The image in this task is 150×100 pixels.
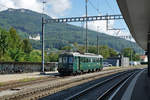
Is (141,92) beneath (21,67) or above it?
beneath

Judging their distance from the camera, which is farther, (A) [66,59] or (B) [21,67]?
(B) [21,67]

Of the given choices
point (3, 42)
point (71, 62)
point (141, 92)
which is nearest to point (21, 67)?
point (71, 62)

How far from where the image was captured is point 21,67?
115 feet

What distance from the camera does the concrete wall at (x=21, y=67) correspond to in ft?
107

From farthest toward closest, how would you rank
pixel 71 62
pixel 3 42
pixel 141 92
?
pixel 3 42, pixel 71 62, pixel 141 92

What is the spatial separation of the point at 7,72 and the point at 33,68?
4.95 m

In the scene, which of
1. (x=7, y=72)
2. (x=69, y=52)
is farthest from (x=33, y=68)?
(x=69, y=52)

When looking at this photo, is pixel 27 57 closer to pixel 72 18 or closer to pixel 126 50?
pixel 72 18

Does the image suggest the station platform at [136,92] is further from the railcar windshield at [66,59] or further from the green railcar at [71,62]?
the railcar windshield at [66,59]

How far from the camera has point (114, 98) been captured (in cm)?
1398

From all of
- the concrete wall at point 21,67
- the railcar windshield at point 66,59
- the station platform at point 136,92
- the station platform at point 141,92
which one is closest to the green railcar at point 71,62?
the railcar windshield at point 66,59

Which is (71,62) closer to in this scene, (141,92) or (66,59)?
(66,59)

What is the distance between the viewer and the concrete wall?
3256 centimetres

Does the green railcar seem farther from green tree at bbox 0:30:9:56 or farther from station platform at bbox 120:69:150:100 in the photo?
green tree at bbox 0:30:9:56
